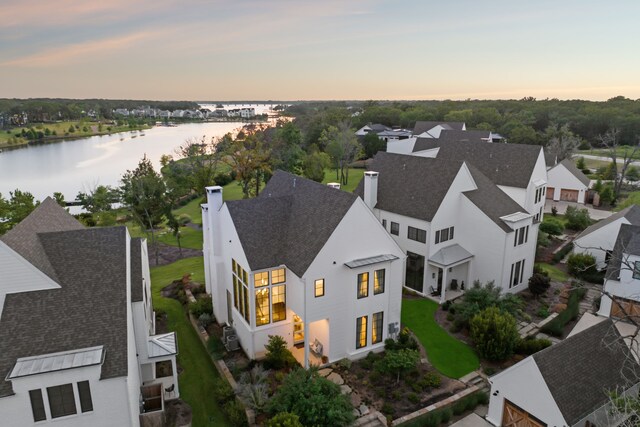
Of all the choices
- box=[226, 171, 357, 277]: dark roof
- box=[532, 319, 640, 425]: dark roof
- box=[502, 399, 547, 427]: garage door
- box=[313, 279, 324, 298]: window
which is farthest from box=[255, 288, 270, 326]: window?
box=[532, 319, 640, 425]: dark roof

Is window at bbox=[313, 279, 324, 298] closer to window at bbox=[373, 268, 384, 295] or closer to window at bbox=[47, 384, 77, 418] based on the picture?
window at bbox=[373, 268, 384, 295]

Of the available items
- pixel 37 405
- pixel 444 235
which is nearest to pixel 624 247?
pixel 444 235

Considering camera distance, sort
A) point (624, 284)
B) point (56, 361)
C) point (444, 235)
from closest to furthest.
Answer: point (56, 361) < point (624, 284) < point (444, 235)

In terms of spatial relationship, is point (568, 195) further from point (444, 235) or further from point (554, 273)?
point (444, 235)

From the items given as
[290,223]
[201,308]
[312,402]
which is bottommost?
[201,308]

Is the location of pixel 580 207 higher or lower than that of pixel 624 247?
lower

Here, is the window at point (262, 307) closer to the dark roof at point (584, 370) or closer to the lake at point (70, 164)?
the dark roof at point (584, 370)

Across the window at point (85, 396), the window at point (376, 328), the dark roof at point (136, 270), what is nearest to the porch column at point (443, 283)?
the window at point (376, 328)
